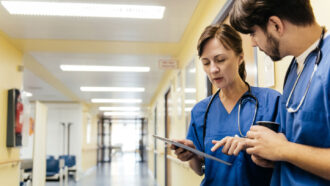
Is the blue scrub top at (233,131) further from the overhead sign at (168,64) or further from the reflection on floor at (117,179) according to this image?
the reflection on floor at (117,179)

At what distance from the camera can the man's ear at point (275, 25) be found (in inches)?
38.2

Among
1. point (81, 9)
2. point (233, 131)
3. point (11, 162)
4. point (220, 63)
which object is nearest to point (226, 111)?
point (233, 131)

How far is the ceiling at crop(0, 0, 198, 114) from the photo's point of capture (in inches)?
153

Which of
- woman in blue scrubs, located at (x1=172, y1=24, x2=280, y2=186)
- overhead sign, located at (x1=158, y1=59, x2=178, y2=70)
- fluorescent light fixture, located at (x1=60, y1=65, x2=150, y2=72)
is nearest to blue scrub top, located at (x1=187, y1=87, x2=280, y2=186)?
woman in blue scrubs, located at (x1=172, y1=24, x2=280, y2=186)

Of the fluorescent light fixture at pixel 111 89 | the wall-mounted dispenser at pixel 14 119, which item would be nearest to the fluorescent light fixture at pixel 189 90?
the wall-mounted dispenser at pixel 14 119

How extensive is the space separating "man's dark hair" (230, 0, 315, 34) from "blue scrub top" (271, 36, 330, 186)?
0.10 metres

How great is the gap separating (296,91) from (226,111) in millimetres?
494

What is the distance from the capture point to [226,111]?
4.72 feet

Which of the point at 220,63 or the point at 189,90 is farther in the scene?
the point at 189,90

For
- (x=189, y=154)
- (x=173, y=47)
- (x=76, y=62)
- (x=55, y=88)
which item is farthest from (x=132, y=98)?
(x=189, y=154)

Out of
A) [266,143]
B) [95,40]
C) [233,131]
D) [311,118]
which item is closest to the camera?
[311,118]

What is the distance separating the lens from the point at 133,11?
12.1 ft

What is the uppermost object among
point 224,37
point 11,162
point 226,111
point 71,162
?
point 224,37

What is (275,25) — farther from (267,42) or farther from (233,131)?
(233,131)
